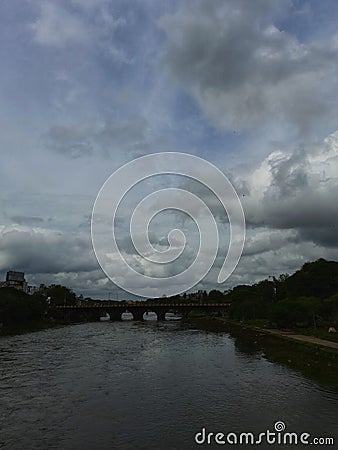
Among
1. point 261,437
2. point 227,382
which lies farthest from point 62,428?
point 227,382

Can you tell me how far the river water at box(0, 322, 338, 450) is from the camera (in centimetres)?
1814

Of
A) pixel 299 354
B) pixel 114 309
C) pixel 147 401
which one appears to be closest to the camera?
pixel 147 401

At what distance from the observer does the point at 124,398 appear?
24.9 metres

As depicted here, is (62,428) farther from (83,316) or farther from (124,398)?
(83,316)

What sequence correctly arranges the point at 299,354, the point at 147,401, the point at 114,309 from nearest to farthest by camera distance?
the point at 147,401 < the point at 299,354 < the point at 114,309

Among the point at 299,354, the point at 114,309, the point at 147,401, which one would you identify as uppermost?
the point at 114,309

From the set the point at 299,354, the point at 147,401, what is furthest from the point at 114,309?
the point at 147,401

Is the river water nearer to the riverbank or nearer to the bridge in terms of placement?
the riverbank

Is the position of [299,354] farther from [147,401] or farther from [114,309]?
[114,309]

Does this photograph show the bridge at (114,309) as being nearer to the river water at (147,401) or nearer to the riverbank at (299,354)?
the riverbank at (299,354)

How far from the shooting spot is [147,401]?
2427 centimetres

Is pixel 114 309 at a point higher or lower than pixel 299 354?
higher

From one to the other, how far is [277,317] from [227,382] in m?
38.1

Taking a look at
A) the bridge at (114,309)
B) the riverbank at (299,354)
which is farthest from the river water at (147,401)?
the bridge at (114,309)
